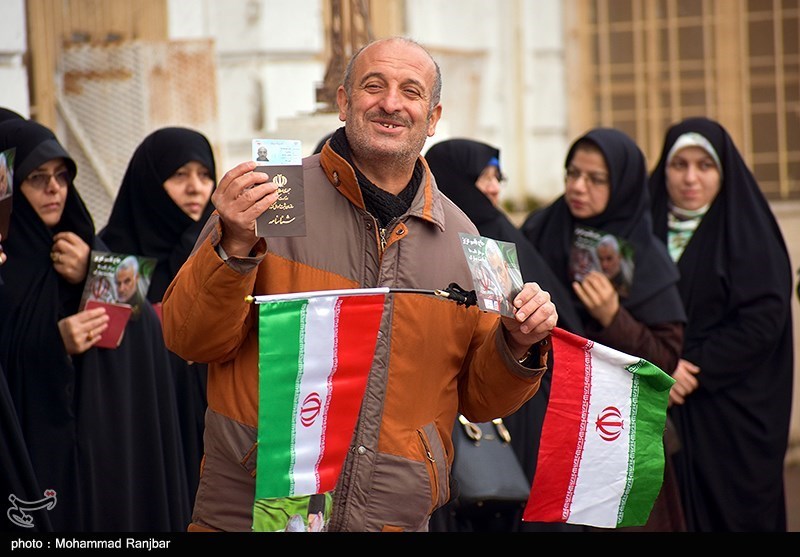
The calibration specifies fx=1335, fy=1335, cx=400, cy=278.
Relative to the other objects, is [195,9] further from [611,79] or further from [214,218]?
[214,218]

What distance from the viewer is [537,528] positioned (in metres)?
5.31

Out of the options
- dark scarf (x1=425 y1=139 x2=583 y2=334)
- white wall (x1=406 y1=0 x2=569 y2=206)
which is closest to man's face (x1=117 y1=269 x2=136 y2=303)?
dark scarf (x1=425 y1=139 x2=583 y2=334)

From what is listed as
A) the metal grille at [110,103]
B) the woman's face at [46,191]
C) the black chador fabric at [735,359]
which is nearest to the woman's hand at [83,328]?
the woman's face at [46,191]

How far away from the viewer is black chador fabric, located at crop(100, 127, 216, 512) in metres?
5.64

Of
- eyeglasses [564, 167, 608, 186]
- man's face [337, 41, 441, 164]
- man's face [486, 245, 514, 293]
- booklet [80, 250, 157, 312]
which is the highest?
man's face [337, 41, 441, 164]

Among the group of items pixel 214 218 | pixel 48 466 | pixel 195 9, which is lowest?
pixel 48 466

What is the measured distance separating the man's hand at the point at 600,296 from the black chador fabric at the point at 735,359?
696 mm

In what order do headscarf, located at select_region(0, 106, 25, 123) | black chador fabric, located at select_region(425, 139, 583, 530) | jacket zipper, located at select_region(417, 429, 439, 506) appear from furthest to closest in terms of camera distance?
black chador fabric, located at select_region(425, 139, 583, 530) < headscarf, located at select_region(0, 106, 25, 123) < jacket zipper, located at select_region(417, 429, 439, 506)

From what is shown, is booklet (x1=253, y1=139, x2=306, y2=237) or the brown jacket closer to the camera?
booklet (x1=253, y1=139, x2=306, y2=237)

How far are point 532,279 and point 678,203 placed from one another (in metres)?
1.29

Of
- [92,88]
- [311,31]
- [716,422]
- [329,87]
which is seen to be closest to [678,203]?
[716,422]

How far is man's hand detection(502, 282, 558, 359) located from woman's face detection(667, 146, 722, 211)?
11.0 feet
